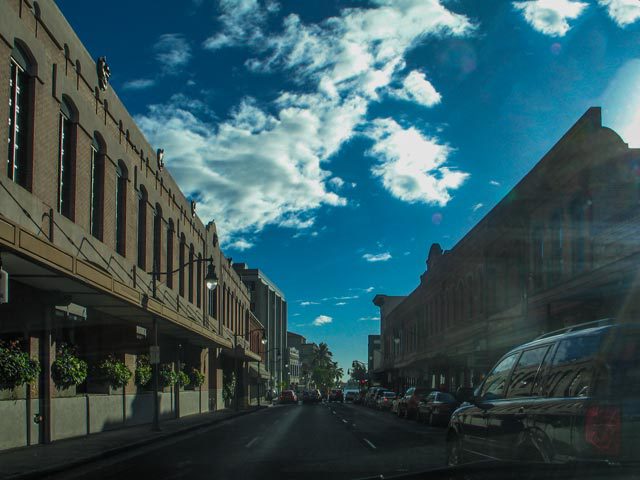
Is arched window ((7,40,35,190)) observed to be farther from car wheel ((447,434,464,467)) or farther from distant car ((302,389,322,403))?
distant car ((302,389,322,403))

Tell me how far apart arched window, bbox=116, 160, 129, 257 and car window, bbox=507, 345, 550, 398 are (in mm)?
20108

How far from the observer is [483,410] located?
307 inches

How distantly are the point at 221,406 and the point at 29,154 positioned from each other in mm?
32492

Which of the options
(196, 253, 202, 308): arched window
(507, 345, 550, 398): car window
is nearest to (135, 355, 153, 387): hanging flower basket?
(196, 253, 202, 308): arched window

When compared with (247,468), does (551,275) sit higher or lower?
higher

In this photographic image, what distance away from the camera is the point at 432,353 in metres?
52.7

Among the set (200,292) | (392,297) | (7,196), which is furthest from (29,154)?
(392,297)

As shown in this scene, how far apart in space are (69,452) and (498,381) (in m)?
10.4

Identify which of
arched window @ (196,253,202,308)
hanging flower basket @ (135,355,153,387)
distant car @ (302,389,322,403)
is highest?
arched window @ (196,253,202,308)

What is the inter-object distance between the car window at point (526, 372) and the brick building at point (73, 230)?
8244mm

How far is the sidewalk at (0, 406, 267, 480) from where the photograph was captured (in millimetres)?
11918

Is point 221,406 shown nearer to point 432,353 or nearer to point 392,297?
point 432,353

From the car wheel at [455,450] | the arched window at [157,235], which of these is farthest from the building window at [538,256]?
the car wheel at [455,450]

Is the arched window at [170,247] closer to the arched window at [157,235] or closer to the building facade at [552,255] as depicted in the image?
the arched window at [157,235]
